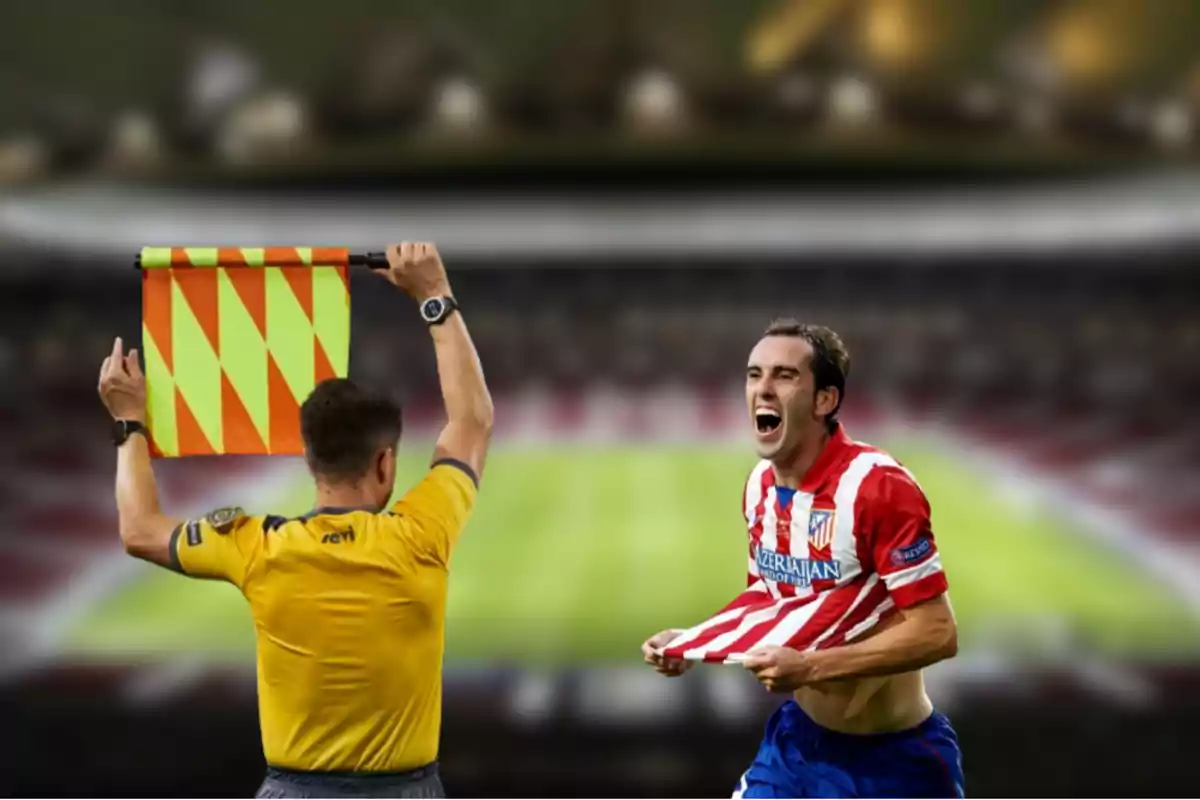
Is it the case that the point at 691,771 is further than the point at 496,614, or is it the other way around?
the point at 496,614

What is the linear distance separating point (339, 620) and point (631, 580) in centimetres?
673

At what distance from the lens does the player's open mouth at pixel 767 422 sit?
2572 millimetres

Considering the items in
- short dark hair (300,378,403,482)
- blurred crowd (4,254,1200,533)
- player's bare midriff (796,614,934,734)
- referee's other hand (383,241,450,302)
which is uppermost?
blurred crowd (4,254,1200,533)

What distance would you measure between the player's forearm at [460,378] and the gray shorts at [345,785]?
24.6 inches

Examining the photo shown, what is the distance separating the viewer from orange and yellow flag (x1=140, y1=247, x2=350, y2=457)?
2.61 meters

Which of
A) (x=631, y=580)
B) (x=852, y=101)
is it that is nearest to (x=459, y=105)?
(x=852, y=101)

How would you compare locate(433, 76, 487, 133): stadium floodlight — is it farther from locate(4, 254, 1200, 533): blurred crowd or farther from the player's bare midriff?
the player's bare midriff

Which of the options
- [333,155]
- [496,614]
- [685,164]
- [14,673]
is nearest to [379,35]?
[333,155]

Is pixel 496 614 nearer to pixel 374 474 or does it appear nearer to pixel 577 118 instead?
pixel 577 118

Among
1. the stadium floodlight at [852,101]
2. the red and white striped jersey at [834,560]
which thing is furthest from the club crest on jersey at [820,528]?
the stadium floodlight at [852,101]

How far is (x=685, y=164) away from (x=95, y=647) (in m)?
4.93

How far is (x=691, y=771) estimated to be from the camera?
5.68 meters

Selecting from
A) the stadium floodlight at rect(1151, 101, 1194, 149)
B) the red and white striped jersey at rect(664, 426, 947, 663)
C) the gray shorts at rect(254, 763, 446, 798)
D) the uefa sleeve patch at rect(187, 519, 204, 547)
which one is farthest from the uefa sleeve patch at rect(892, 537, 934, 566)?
the stadium floodlight at rect(1151, 101, 1194, 149)

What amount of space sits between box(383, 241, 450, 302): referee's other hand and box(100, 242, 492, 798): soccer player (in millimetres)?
335
